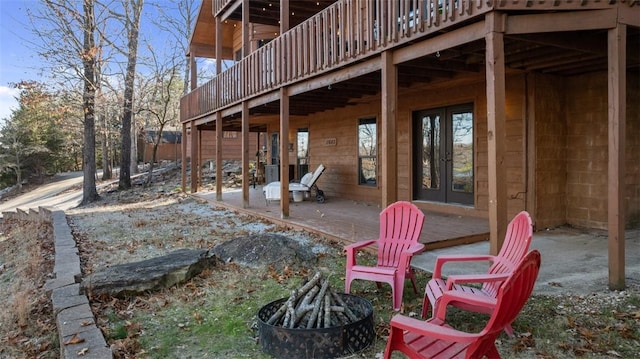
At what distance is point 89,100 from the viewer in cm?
1445

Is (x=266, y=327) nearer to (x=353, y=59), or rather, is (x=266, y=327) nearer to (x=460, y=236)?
(x=460, y=236)

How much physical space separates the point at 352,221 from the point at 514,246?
4428 mm

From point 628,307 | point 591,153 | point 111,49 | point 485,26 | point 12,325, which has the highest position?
point 111,49

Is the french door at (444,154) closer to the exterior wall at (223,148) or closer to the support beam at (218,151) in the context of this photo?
the support beam at (218,151)

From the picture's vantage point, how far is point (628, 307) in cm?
343

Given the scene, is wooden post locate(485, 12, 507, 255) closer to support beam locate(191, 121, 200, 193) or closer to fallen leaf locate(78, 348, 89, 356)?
fallen leaf locate(78, 348, 89, 356)

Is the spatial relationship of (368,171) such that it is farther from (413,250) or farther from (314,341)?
(314,341)

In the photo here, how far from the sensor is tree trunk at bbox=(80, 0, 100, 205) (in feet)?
47.4

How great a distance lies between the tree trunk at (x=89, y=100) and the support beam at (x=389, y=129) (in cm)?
1220

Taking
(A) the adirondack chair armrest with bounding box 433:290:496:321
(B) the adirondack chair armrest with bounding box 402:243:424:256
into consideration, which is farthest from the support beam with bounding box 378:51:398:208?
(A) the adirondack chair armrest with bounding box 433:290:496:321

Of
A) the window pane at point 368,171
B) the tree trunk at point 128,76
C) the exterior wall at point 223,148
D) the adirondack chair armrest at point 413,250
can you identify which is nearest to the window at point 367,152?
the window pane at point 368,171

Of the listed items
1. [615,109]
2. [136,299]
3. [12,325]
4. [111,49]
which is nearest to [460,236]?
[615,109]

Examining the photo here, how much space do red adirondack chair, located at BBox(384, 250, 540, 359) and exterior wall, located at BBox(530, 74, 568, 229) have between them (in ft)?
16.5

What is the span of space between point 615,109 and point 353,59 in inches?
130
